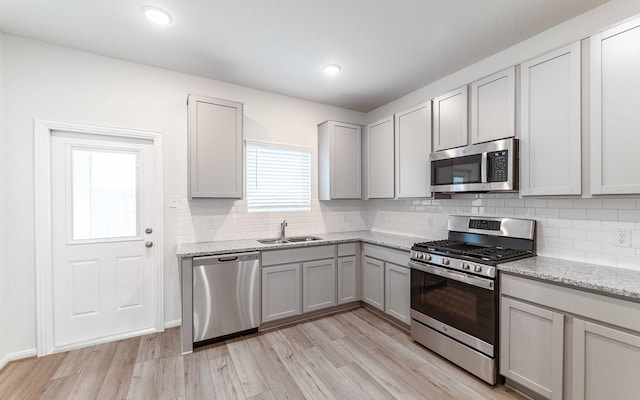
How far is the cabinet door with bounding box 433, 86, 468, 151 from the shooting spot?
2.61 meters

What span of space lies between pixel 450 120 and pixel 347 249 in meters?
1.85

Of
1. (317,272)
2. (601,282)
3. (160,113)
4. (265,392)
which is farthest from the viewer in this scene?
(317,272)

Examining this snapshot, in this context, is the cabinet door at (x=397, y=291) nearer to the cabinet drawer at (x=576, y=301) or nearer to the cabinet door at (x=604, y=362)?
the cabinet drawer at (x=576, y=301)

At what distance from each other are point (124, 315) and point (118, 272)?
1.46ft

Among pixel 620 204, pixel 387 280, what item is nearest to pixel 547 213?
pixel 620 204

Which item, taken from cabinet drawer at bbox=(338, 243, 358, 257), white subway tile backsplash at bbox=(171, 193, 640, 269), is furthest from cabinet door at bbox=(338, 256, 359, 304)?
white subway tile backsplash at bbox=(171, 193, 640, 269)

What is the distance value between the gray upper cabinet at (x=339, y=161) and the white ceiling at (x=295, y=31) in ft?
2.65

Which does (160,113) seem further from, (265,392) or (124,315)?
(265,392)

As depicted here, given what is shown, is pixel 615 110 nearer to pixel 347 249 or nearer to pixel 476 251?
pixel 476 251

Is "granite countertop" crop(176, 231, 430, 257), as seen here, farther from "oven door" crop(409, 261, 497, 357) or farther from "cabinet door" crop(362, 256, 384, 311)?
"oven door" crop(409, 261, 497, 357)

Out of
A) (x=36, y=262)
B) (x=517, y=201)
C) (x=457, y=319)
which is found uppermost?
(x=517, y=201)

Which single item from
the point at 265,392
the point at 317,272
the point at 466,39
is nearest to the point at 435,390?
the point at 265,392

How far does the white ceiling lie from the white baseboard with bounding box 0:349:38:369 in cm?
275

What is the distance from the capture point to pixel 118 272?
2.75m
